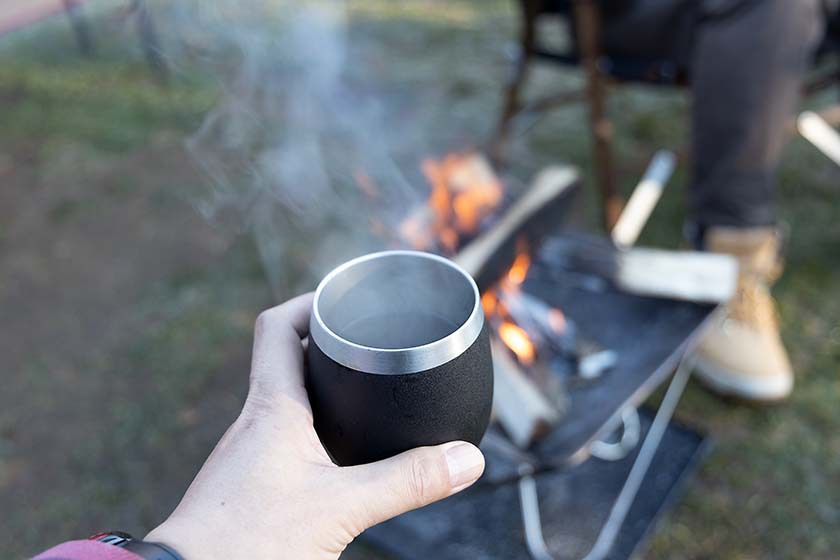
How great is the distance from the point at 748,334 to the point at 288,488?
159 centimetres

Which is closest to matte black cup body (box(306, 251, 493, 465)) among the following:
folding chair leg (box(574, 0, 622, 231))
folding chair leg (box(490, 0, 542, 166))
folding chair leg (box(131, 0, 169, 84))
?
folding chair leg (box(574, 0, 622, 231))

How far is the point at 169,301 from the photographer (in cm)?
248

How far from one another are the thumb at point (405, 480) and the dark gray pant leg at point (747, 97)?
4.69 ft

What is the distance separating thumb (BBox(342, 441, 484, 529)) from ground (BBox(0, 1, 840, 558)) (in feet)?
3.72

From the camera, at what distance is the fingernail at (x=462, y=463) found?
29.2 inches

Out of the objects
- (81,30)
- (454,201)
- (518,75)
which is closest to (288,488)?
(454,201)

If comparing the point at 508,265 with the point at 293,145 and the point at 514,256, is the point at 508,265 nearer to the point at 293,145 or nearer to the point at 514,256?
the point at 514,256

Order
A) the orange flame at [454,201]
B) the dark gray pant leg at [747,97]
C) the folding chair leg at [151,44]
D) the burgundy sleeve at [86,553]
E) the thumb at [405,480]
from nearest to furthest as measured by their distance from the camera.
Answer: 1. the burgundy sleeve at [86,553]
2. the thumb at [405,480]
3. the orange flame at [454,201]
4. the dark gray pant leg at [747,97]
5. the folding chair leg at [151,44]

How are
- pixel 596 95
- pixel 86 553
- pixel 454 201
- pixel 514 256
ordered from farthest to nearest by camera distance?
pixel 596 95, pixel 454 201, pixel 514 256, pixel 86 553

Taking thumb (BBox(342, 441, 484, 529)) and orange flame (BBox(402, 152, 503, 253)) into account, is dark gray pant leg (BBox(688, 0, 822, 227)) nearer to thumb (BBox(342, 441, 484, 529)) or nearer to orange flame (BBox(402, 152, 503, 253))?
orange flame (BBox(402, 152, 503, 253))

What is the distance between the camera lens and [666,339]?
4.94 ft

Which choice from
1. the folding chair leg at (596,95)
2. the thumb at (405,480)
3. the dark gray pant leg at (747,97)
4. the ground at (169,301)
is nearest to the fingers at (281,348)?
the thumb at (405,480)

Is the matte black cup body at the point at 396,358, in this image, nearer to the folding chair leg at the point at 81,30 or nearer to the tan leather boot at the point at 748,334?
the tan leather boot at the point at 748,334

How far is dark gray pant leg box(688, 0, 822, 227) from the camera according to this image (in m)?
1.80
